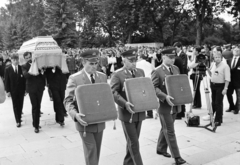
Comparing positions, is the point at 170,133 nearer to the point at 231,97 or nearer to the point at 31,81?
the point at 31,81

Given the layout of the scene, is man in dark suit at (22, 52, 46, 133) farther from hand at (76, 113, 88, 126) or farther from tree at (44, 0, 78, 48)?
tree at (44, 0, 78, 48)

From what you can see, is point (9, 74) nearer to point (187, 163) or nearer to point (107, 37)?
point (187, 163)

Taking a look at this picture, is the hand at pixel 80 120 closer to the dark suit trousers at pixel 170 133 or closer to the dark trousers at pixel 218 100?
the dark suit trousers at pixel 170 133

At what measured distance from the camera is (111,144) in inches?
229

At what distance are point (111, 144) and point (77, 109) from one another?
246cm

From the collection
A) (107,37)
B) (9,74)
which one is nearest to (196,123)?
(9,74)

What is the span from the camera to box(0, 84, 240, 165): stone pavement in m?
4.96

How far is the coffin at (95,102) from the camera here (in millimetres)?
3316

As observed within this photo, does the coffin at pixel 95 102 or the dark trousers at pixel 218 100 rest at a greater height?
the coffin at pixel 95 102

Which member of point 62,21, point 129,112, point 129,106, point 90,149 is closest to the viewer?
point 90,149

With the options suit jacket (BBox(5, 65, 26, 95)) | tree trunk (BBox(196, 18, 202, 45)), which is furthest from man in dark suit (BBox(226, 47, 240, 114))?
tree trunk (BBox(196, 18, 202, 45))

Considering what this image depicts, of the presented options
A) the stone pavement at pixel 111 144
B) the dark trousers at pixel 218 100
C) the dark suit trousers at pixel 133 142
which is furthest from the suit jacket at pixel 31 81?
the dark trousers at pixel 218 100

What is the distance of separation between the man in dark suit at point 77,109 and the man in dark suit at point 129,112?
461 mm

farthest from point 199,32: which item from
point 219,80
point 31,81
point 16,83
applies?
point 31,81
